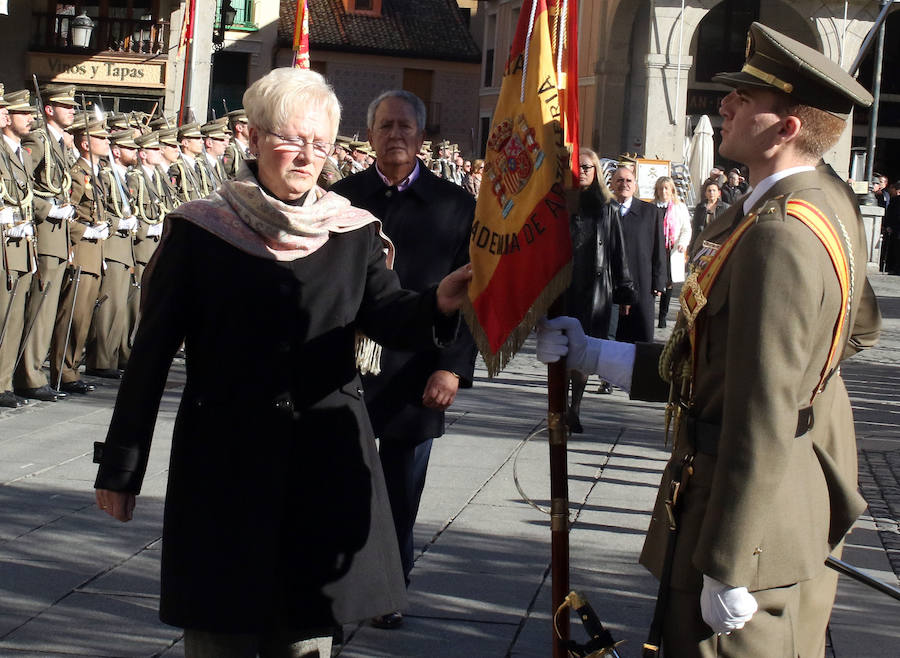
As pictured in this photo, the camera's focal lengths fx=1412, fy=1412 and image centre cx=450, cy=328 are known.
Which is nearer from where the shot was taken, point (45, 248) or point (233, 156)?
point (45, 248)

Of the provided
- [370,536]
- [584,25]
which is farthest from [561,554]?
[584,25]

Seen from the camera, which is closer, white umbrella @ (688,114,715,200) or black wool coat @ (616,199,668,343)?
black wool coat @ (616,199,668,343)

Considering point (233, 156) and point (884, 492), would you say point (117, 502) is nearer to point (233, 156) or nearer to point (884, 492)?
point (884, 492)

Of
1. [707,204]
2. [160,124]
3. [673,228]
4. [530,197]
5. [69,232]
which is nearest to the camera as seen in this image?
[530,197]

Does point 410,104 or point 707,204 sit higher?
point 707,204

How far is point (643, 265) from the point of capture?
1139 cm

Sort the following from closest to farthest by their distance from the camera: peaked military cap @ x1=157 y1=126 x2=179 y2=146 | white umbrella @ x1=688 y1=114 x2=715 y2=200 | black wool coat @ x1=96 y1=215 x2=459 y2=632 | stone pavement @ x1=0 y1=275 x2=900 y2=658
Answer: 1. black wool coat @ x1=96 y1=215 x2=459 y2=632
2. stone pavement @ x1=0 y1=275 x2=900 y2=658
3. peaked military cap @ x1=157 y1=126 x2=179 y2=146
4. white umbrella @ x1=688 y1=114 x2=715 y2=200

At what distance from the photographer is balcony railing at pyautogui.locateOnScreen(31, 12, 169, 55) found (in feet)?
125

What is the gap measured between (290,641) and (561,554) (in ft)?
2.33

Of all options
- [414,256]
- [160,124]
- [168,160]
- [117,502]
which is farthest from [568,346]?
[160,124]

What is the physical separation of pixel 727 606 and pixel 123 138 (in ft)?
34.9

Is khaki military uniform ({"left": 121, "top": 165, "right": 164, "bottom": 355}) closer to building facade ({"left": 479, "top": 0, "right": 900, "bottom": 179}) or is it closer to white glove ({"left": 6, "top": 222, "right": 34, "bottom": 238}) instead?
white glove ({"left": 6, "top": 222, "right": 34, "bottom": 238})

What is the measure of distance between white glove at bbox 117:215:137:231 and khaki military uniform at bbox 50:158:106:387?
0.26 meters

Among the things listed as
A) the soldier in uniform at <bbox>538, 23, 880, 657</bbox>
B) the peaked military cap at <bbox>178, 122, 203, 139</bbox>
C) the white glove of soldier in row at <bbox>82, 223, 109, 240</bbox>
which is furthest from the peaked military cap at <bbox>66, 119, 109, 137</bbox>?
the soldier in uniform at <bbox>538, 23, 880, 657</bbox>
